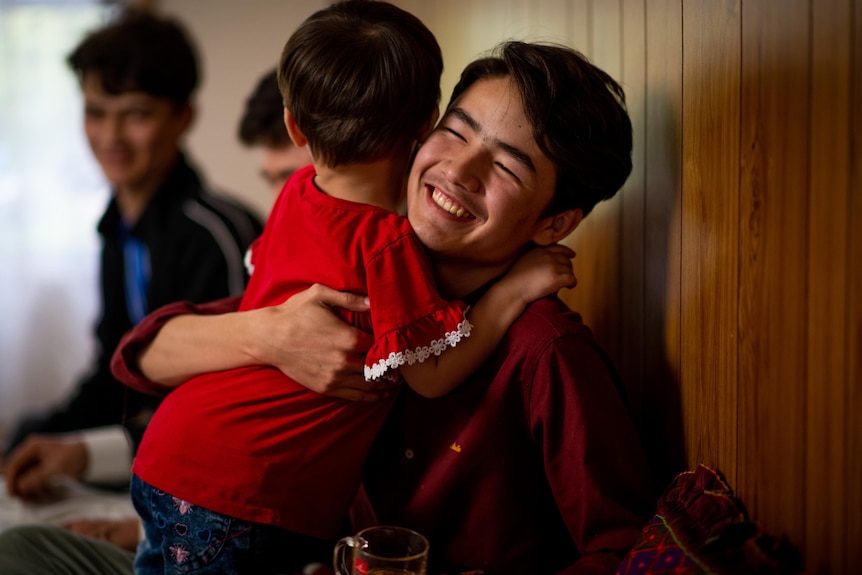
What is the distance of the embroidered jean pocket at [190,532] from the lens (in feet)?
4.03

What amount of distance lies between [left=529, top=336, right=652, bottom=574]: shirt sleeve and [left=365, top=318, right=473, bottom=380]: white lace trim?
13 centimetres

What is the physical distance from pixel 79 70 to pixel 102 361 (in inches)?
35.3

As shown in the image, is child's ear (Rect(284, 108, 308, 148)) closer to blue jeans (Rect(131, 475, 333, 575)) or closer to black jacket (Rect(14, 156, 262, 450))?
blue jeans (Rect(131, 475, 333, 575))

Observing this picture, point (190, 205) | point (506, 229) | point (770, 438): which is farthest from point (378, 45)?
point (190, 205)

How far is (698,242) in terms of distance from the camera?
114cm

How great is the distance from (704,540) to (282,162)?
1.53m

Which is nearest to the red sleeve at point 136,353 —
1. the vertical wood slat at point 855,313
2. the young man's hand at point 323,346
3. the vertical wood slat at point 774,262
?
the young man's hand at point 323,346

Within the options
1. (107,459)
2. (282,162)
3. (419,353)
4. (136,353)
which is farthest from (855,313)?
(107,459)

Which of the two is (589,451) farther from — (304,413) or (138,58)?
(138,58)

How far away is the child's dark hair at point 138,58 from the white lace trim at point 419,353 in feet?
6.04

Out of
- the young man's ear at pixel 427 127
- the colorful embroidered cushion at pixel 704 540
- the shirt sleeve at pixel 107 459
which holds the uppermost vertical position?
the young man's ear at pixel 427 127

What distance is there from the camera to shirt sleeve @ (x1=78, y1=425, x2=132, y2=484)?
2211 millimetres

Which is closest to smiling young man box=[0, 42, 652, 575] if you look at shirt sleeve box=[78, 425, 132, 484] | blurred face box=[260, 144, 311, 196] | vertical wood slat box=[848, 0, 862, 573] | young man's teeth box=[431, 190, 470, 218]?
young man's teeth box=[431, 190, 470, 218]

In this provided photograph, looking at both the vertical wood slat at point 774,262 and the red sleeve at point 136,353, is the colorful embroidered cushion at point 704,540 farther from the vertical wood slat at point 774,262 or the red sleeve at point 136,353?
the red sleeve at point 136,353
